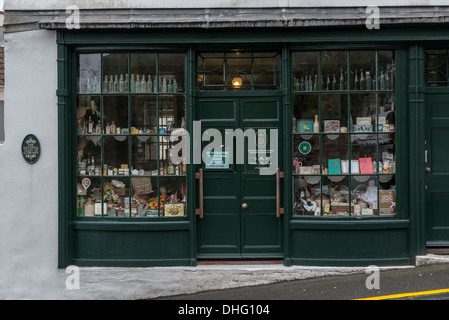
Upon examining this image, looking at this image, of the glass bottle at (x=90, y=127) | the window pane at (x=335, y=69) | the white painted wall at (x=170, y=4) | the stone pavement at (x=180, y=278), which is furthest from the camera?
the glass bottle at (x=90, y=127)

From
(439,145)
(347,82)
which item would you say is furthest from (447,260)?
(347,82)

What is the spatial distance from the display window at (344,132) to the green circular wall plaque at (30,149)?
3804 millimetres

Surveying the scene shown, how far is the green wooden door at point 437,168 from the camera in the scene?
7.96m

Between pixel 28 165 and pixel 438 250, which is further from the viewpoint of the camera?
pixel 438 250

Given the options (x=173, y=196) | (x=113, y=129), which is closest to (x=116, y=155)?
(x=113, y=129)

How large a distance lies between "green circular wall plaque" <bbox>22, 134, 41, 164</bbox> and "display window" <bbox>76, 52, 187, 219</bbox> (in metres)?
0.58

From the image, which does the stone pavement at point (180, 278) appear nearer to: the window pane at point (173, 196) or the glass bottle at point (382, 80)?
the window pane at point (173, 196)

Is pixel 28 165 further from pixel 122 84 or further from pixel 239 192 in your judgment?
pixel 239 192

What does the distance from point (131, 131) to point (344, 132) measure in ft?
10.4

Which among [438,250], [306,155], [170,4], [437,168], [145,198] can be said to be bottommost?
[438,250]

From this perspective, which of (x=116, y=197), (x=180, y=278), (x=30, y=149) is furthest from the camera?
(x=116, y=197)

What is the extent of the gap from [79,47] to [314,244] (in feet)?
14.9

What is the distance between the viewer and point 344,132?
789 cm

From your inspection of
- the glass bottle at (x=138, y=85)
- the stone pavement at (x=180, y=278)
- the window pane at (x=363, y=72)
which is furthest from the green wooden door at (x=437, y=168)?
the glass bottle at (x=138, y=85)
